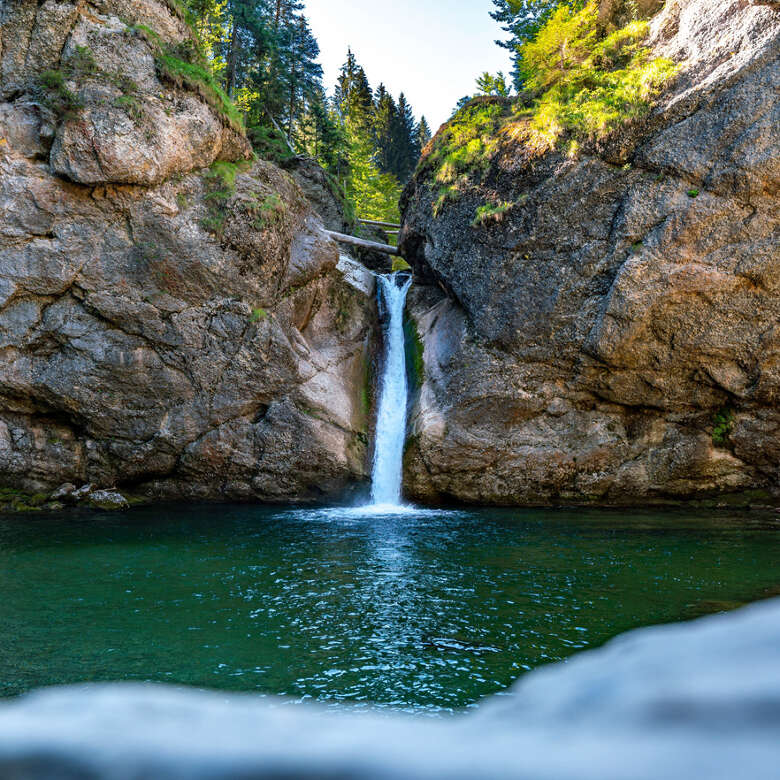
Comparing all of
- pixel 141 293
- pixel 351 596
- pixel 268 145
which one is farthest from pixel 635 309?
pixel 268 145

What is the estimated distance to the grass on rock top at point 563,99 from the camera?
1362 centimetres

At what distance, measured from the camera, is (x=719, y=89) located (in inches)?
489

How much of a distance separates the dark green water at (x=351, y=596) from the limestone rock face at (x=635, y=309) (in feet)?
7.98

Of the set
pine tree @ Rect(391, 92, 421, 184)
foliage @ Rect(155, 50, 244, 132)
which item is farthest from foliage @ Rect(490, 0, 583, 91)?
pine tree @ Rect(391, 92, 421, 184)

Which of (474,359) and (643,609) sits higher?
(474,359)

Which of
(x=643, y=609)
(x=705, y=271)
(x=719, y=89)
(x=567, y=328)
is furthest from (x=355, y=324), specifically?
(x=643, y=609)

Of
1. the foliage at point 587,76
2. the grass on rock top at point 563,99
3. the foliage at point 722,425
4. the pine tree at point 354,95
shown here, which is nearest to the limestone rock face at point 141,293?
the grass on rock top at point 563,99

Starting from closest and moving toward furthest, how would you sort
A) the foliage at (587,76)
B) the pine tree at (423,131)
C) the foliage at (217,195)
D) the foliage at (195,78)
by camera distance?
the foliage at (587,76) < the foliage at (195,78) < the foliage at (217,195) < the pine tree at (423,131)

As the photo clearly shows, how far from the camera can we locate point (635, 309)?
13234mm

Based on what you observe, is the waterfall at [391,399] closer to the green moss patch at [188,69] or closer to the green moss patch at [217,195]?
the green moss patch at [217,195]

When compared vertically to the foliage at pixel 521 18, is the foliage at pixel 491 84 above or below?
below

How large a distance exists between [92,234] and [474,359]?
10.3 meters

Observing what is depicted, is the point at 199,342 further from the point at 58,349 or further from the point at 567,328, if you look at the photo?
the point at 567,328

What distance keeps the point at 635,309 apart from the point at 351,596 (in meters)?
9.82
